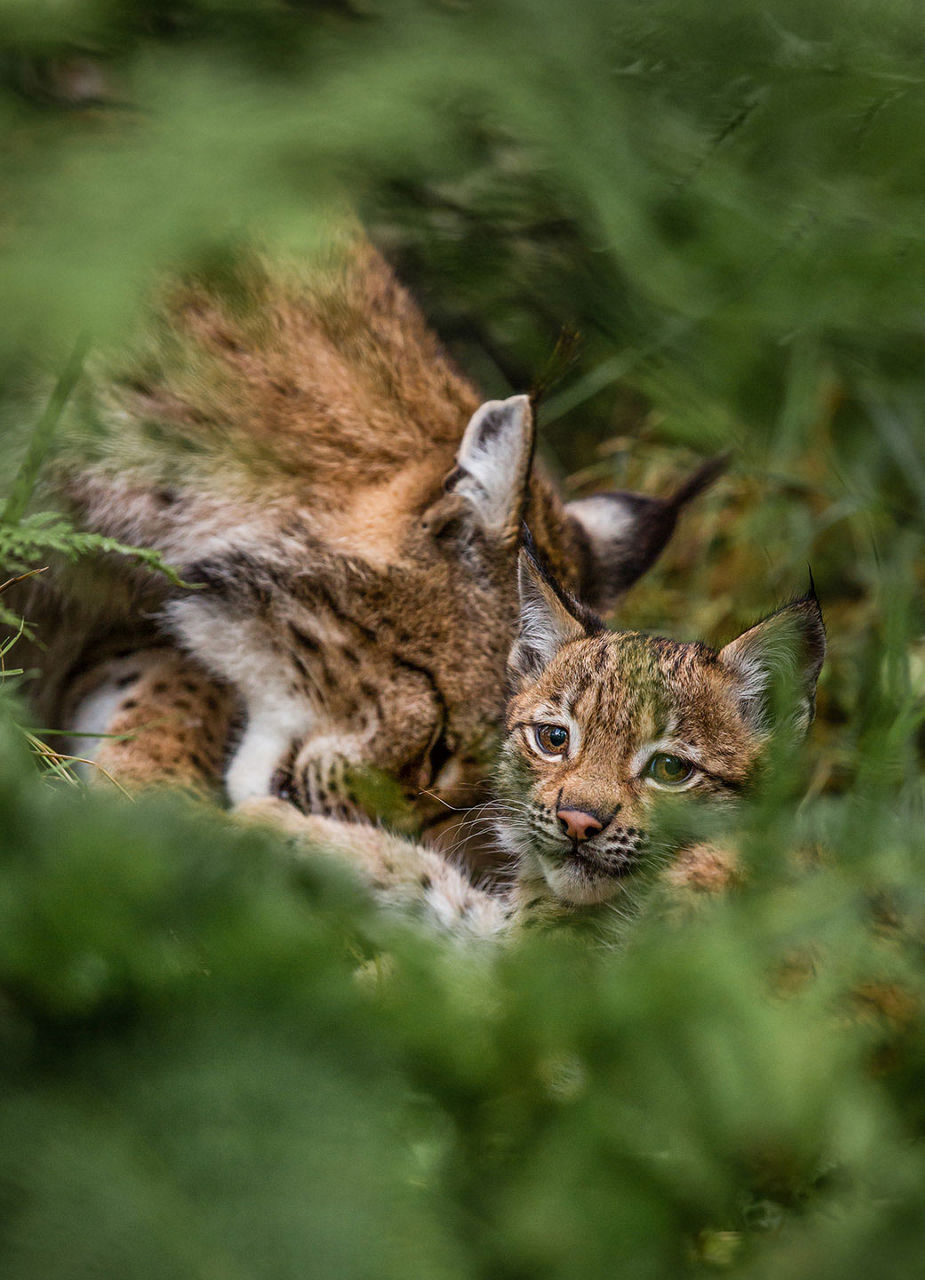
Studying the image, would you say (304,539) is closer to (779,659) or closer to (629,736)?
(629,736)

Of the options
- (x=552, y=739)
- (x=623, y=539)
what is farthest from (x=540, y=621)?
(x=623, y=539)

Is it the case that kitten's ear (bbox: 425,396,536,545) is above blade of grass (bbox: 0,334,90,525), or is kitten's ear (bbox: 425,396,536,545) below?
below

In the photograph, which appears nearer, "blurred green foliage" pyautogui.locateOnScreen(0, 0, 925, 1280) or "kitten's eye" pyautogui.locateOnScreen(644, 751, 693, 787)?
"blurred green foliage" pyautogui.locateOnScreen(0, 0, 925, 1280)

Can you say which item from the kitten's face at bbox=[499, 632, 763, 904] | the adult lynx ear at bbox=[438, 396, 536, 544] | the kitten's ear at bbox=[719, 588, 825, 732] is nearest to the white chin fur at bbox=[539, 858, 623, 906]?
the kitten's face at bbox=[499, 632, 763, 904]

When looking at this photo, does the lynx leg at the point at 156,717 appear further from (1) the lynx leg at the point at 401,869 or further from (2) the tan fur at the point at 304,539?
(1) the lynx leg at the point at 401,869

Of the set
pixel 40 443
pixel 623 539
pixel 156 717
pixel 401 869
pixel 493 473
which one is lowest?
pixel 156 717

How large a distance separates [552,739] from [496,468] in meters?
0.58

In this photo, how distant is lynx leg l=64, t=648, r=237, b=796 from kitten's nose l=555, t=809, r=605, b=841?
78cm

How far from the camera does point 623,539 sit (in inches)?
98.7

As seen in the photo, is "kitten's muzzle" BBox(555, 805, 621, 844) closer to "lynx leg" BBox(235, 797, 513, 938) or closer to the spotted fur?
the spotted fur

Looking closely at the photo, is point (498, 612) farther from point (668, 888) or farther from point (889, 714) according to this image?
point (668, 888)

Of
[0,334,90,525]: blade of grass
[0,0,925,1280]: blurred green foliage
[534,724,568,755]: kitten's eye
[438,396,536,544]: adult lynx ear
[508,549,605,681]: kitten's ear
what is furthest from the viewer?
[438,396,536,544]: adult lynx ear


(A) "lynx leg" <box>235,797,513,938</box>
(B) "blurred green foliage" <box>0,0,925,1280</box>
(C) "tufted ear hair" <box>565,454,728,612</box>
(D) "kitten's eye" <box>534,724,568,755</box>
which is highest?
(B) "blurred green foliage" <box>0,0,925,1280</box>

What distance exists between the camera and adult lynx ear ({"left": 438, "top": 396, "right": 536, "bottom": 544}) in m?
2.01
